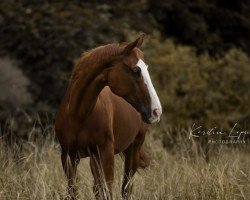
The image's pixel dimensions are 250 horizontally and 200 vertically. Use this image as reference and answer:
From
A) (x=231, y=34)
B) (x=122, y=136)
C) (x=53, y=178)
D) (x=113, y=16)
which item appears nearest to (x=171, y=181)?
(x=122, y=136)

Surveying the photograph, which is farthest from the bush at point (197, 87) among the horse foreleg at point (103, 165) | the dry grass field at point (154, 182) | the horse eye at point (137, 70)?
the horse eye at point (137, 70)

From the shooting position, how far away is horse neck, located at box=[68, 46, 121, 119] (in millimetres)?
6055

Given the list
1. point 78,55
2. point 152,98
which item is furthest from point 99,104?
point 78,55

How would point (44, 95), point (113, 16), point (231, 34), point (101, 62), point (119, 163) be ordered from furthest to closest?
1. point (231, 34)
2. point (113, 16)
3. point (44, 95)
4. point (119, 163)
5. point (101, 62)

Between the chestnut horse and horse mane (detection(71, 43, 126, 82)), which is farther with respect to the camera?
horse mane (detection(71, 43, 126, 82))

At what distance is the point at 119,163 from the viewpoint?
8.17 m

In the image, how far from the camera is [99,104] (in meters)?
6.24

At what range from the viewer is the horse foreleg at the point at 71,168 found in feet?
20.0

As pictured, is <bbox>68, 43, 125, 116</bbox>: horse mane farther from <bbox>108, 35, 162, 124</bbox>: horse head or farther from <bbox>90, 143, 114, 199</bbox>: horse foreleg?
<bbox>90, 143, 114, 199</bbox>: horse foreleg

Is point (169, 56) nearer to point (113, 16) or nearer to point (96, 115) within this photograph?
point (113, 16)

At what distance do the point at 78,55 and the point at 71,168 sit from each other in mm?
5587

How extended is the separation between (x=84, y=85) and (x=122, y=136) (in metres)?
0.71

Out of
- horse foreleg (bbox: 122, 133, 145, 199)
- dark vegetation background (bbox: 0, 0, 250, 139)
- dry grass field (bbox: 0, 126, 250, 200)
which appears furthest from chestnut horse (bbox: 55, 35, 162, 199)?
dark vegetation background (bbox: 0, 0, 250, 139)

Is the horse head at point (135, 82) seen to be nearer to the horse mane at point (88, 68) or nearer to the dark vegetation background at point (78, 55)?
the horse mane at point (88, 68)
